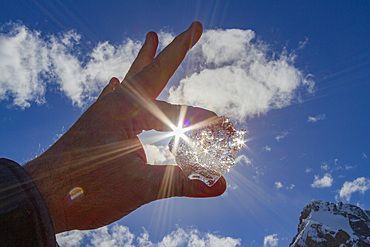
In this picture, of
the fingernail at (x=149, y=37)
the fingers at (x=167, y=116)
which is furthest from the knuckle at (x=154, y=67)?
the fingernail at (x=149, y=37)

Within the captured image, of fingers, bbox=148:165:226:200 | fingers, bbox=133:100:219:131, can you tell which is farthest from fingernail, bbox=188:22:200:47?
fingers, bbox=148:165:226:200

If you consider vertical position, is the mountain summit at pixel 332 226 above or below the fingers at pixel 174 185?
above

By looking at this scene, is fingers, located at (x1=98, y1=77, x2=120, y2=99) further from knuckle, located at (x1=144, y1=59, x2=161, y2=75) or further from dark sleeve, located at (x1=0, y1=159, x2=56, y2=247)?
dark sleeve, located at (x1=0, y1=159, x2=56, y2=247)

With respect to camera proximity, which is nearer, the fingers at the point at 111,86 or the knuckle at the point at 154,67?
the knuckle at the point at 154,67

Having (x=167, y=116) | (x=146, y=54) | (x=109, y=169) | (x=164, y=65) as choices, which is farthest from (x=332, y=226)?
(x=109, y=169)

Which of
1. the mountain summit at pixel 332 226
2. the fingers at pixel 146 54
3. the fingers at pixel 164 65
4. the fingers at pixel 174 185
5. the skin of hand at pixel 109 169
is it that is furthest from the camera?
the mountain summit at pixel 332 226

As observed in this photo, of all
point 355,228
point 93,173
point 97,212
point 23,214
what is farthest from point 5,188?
point 355,228

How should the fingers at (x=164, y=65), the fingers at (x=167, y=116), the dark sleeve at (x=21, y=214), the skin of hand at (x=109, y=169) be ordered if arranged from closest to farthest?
the dark sleeve at (x=21, y=214) < the skin of hand at (x=109, y=169) < the fingers at (x=167, y=116) < the fingers at (x=164, y=65)

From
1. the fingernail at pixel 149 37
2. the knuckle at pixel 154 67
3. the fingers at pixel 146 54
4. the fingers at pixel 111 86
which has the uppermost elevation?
the fingernail at pixel 149 37

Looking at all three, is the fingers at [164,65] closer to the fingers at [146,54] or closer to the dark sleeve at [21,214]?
the fingers at [146,54]

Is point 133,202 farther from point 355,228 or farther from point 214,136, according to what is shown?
point 355,228
